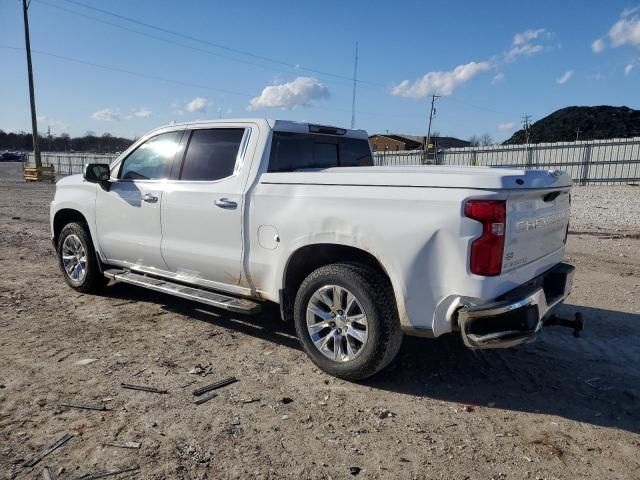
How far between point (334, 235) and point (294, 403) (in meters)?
1.20

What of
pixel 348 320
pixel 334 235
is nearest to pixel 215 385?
pixel 348 320

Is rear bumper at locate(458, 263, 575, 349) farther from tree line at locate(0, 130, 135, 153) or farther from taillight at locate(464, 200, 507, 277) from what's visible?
tree line at locate(0, 130, 135, 153)

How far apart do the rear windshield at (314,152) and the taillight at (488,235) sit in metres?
1.90

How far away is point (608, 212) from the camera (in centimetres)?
1448

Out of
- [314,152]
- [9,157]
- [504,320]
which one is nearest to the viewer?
[504,320]

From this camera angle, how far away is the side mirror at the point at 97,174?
5.23m

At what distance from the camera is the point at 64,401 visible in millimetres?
3322

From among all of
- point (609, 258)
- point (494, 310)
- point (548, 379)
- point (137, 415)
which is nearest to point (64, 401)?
point (137, 415)

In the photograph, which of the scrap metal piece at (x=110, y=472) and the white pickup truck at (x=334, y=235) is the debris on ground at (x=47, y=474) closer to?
the scrap metal piece at (x=110, y=472)

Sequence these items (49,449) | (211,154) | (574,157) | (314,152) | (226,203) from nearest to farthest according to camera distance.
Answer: (49,449) < (226,203) < (211,154) < (314,152) < (574,157)

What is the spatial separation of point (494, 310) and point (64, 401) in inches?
114

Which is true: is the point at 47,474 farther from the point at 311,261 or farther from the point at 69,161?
the point at 69,161

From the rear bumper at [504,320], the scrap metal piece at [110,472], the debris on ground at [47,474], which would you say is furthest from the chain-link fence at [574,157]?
the debris on ground at [47,474]

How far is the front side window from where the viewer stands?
15.9 feet
